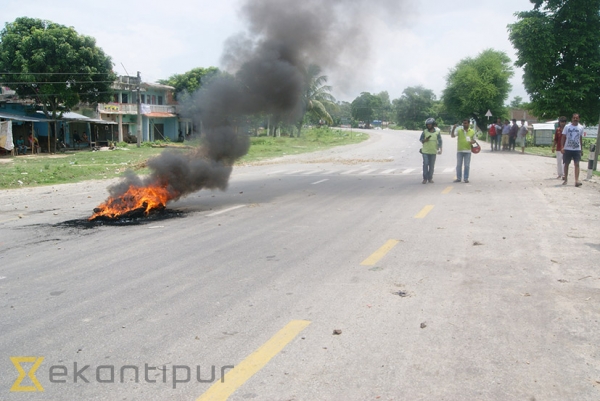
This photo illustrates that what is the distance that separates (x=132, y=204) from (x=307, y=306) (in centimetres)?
549

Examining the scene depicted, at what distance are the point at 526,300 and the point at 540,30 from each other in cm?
2482

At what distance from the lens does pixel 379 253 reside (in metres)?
6.14

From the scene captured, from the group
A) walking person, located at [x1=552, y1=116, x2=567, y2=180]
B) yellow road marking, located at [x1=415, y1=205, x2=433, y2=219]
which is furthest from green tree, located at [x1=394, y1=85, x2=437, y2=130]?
yellow road marking, located at [x1=415, y1=205, x2=433, y2=219]

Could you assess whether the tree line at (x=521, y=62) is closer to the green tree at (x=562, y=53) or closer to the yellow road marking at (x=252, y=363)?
the green tree at (x=562, y=53)

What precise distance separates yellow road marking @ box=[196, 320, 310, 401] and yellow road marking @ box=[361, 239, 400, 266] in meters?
1.87

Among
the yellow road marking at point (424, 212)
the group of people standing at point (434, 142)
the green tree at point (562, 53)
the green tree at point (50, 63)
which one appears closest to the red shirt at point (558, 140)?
the group of people standing at point (434, 142)

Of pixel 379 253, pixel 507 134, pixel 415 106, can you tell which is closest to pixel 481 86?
pixel 507 134

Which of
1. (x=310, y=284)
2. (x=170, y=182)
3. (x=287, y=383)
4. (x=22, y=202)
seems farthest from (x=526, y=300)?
(x=22, y=202)

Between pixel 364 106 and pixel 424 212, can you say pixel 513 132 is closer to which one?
pixel 424 212

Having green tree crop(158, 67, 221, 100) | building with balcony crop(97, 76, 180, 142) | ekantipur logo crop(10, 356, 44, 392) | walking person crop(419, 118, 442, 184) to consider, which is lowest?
ekantipur logo crop(10, 356, 44, 392)

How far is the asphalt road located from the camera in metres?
3.12

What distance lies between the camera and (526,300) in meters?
4.46

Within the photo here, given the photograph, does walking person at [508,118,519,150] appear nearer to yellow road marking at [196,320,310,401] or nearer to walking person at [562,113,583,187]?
walking person at [562,113,583,187]

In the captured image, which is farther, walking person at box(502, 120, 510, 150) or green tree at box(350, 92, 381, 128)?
green tree at box(350, 92, 381, 128)
